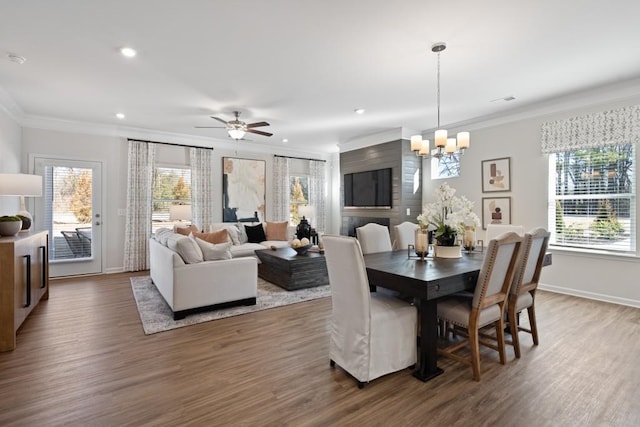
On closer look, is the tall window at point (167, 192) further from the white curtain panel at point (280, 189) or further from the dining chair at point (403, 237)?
the dining chair at point (403, 237)

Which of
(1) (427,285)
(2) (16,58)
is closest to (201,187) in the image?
(2) (16,58)

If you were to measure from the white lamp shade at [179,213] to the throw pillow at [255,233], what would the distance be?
1221 millimetres

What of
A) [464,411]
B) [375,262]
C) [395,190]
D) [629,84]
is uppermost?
[629,84]

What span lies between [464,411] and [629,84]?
4.48 meters

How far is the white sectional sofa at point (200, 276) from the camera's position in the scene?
343 cm

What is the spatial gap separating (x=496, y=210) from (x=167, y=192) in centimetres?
614

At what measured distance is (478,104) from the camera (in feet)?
15.3

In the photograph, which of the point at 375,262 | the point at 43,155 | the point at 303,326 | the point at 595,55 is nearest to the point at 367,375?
the point at 375,262

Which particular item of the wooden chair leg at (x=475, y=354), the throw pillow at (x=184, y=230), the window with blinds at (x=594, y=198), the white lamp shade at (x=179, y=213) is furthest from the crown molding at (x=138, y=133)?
the wooden chair leg at (x=475, y=354)

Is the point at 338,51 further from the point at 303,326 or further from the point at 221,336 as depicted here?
the point at 221,336

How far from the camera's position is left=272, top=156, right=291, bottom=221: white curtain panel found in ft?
25.2

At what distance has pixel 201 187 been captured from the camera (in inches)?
262

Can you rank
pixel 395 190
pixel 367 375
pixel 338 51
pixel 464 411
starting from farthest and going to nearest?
pixel 395 190, pixel 338 51, pixel 367 375, pixel 464 411

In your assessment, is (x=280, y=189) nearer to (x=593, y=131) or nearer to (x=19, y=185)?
(x=19, y=185)
